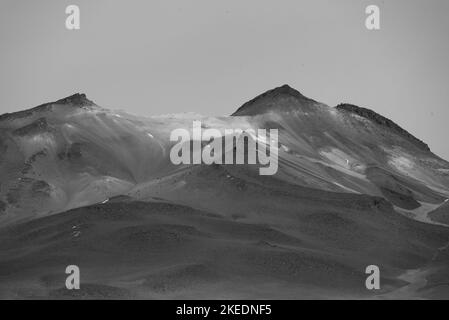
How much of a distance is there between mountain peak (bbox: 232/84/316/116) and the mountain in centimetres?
45

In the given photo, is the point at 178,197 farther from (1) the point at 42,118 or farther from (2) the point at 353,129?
(2) the point at 353,129

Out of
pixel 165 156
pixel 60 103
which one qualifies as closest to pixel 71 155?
pixel 165 156

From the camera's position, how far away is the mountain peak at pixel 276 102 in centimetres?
17112

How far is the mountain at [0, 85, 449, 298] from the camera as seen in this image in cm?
8819

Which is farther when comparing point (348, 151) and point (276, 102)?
point (276, 102)

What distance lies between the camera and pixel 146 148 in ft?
479

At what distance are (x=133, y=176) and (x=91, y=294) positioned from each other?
6006cm

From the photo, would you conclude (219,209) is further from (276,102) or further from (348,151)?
(276,102)

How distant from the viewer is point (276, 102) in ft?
571

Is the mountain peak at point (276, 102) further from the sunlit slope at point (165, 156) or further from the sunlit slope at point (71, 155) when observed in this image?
the sunlit slope at point (71, 155)

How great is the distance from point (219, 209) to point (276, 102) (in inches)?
2425

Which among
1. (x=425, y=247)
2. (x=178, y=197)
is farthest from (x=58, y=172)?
(x=425, y=247)
